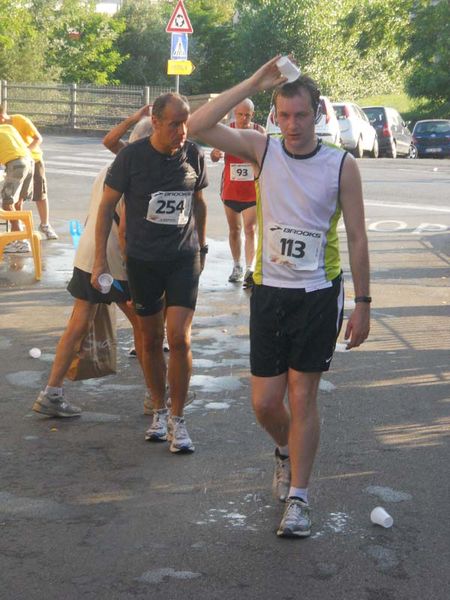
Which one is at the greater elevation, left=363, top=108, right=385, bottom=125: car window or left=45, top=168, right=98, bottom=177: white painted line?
left=363, top=108, right=385, bottom=125: car window

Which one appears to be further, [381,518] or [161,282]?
[161,282]

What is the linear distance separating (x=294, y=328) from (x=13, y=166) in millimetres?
9151

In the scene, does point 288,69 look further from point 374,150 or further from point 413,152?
point 413,152

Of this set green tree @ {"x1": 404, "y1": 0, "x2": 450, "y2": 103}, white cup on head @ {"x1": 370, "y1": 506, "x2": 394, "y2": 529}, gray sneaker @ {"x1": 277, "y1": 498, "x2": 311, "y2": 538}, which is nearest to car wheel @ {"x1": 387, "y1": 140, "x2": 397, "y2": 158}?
green tree @ {"x1": 404, "y1": 0, "x2": 450, "y2": 103}

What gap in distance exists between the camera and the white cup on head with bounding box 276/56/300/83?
4.95m

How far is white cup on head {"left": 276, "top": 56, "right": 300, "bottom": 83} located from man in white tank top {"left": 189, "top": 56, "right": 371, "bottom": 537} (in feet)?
0.17

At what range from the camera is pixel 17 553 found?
191 inches

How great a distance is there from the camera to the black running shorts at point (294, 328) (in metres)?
5.16

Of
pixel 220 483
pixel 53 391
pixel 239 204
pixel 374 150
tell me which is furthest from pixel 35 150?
pixel 374 150

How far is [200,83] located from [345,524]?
151 feet

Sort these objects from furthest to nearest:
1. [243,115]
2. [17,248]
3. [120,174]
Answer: [17,248], [243,115], [120,174]

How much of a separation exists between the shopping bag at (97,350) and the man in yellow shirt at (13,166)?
6.80 metres

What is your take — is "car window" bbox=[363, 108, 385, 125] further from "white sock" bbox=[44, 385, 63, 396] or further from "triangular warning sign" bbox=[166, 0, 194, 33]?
"white sock" bbox=[44, 385, 63, 396]

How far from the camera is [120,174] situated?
626 cm
